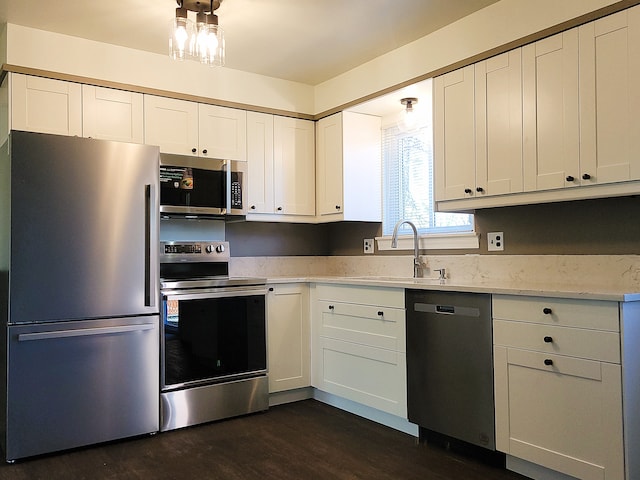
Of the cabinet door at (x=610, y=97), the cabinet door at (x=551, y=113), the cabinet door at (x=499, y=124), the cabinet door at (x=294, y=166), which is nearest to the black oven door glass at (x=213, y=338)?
the cabinet door at (x=294, y=166)

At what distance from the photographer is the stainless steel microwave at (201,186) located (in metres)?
3.51

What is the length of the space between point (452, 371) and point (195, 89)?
99.4 inches

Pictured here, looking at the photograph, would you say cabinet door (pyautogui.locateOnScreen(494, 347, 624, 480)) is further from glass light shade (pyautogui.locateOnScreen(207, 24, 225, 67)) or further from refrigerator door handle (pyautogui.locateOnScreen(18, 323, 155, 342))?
glass light shade (pyautogui.locateOnScreen(207, 24, 225, 67))

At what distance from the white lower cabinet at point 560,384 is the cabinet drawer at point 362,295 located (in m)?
0.67

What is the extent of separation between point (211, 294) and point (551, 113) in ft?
7.15

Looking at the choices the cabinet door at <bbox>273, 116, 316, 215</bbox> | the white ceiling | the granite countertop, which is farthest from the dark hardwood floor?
the white ceiling

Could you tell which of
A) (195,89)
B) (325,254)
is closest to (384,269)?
(325,254)

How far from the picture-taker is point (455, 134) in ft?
10.2

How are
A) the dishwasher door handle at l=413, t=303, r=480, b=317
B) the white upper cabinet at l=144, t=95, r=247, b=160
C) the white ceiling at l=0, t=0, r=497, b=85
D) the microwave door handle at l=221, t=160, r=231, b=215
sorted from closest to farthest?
the dishwasher door handle at l=413, t=303, r=480, b=317, the white ceiling at l=0, t=0, r=497, b=85, the white upper cabinet at l=144, t=95, r=247, b=160, the microwave door handle at l=221, t=160, r=231, b=215

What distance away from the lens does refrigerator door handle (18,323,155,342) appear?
2766 millimetres

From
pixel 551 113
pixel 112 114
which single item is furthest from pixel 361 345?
pixel 112 114

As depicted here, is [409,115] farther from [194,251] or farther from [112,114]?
[112,114]

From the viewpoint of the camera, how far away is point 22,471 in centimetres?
263

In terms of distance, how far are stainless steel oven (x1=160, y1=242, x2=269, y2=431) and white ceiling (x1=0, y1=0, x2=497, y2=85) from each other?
4.43ft
